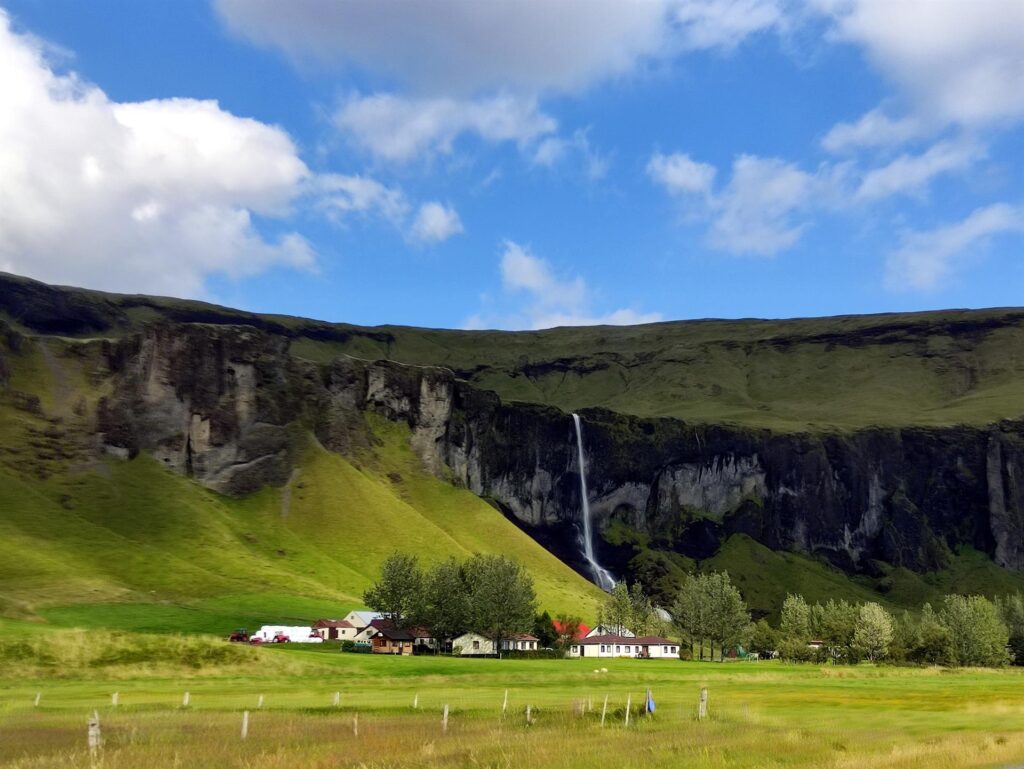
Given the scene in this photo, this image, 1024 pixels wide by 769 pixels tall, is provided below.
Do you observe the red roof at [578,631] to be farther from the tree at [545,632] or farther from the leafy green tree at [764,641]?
the leafy green tree at [764,641]

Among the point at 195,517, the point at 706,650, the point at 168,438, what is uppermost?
the point at 168,438

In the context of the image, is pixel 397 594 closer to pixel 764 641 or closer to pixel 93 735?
pixel 764 641

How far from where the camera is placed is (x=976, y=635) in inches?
5330

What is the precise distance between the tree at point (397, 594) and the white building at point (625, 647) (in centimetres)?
2365

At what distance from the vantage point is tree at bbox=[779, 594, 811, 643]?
146m

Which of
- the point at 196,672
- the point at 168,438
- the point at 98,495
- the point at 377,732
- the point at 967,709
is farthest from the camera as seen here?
the point at 168,438

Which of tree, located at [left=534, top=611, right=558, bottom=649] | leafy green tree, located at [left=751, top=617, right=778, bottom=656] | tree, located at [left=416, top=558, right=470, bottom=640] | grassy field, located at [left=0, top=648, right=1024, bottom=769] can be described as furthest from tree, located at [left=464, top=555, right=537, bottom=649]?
leafy green tree, located at [left=751, top=617, right=778, bottom=656]

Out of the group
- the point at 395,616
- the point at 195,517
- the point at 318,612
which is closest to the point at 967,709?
the point at 395,616

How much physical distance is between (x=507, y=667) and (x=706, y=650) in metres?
98.5

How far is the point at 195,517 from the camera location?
17688 cm

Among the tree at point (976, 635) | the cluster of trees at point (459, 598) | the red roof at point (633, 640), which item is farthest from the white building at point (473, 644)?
the tree at point (976, 635)

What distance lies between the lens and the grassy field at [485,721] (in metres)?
27.5

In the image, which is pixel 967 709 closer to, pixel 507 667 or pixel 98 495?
pixel 507 667

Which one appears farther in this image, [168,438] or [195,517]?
[168,438]
